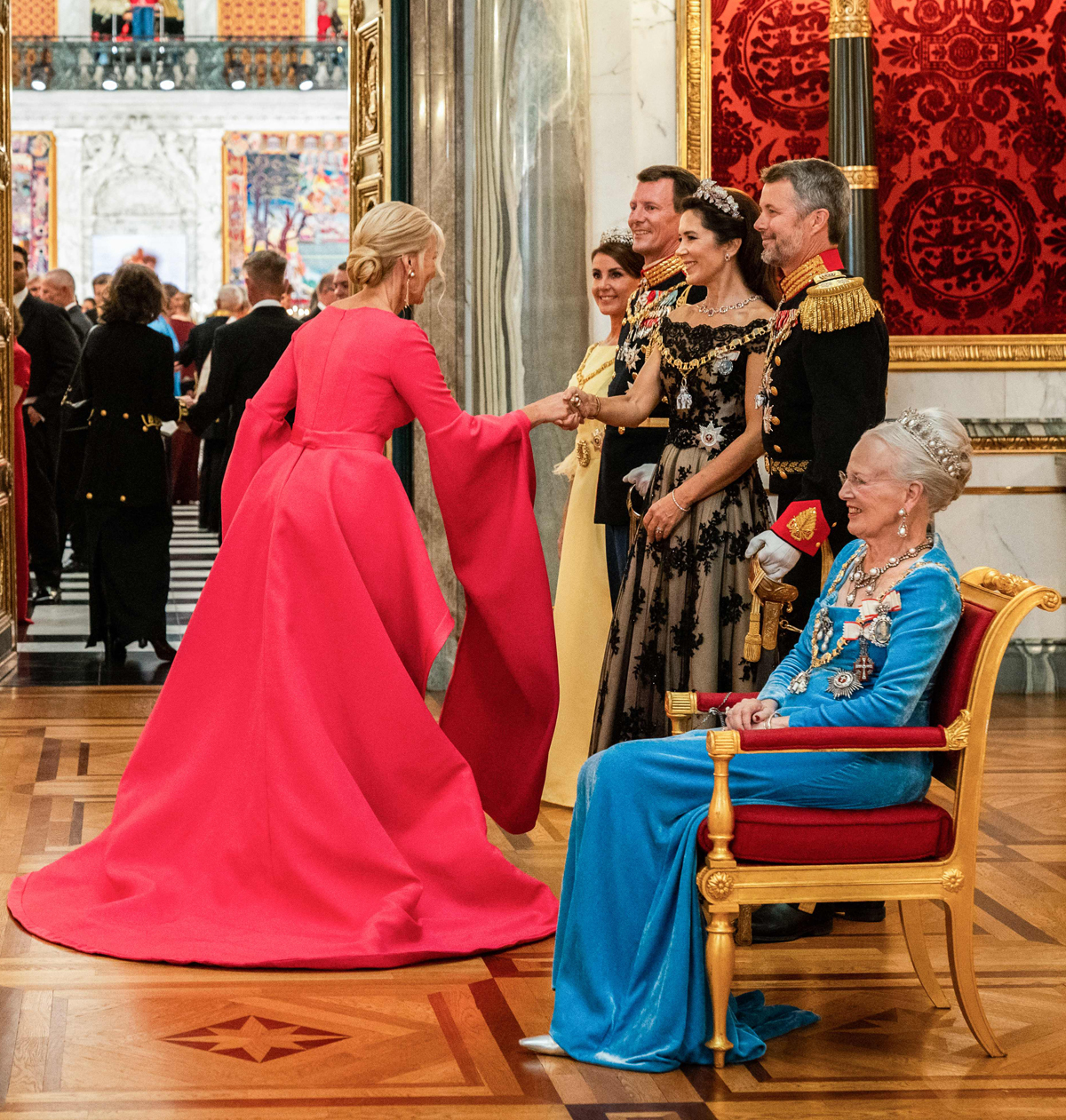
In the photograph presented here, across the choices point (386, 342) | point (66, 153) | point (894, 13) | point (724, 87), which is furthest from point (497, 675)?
point (66, 153)

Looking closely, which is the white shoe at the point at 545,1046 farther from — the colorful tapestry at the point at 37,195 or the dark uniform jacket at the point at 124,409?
the colorful tapestry at the point at 37,195

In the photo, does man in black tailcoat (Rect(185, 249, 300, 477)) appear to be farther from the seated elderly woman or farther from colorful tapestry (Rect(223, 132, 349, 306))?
colorful tapestry (Rect(223, 132, 349, 306))

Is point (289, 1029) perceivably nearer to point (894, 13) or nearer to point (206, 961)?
point (206, 961)

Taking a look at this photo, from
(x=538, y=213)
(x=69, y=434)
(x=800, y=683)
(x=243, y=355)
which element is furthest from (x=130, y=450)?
(x=800, y=683)

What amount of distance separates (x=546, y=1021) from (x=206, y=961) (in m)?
0.72

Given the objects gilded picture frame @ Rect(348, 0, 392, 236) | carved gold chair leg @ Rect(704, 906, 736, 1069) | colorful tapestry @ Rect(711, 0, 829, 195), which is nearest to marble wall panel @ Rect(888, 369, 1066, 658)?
colorful tapestry @ Rect(711, 0, 829, 195)

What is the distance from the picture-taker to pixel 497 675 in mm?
4000

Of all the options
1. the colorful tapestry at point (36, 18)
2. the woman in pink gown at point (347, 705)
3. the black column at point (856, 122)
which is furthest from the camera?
the colorful tapestry at point (36, 18)

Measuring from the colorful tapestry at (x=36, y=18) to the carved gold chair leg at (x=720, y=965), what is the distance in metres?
22.4

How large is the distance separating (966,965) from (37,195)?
69.8ft

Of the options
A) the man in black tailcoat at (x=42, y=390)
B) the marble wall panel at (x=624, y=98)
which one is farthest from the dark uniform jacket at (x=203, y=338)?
the marble wall panel at (x=624, y=98)

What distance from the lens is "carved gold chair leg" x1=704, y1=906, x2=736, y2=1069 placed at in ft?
9.08

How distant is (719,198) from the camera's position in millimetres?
3922
